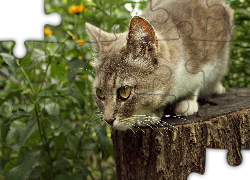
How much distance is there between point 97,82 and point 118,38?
586mm

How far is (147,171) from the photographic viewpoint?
8.95 ft

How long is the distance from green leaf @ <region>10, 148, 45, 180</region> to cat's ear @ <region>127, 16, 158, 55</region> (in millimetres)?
1709

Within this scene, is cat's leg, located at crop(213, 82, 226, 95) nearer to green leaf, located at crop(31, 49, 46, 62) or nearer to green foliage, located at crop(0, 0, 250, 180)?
green foliage, located at crop(0, 0, 250, 180)

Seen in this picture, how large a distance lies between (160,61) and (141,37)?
34 cm

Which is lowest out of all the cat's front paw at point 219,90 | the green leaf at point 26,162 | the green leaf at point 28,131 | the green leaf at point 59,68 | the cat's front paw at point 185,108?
the green leaf at point 26,162

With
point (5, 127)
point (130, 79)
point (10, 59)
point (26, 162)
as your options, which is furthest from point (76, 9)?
point (26, 162)

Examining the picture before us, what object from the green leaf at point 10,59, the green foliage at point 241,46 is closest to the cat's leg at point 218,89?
the green foliage at point 241,46

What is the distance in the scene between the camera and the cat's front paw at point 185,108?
288cm

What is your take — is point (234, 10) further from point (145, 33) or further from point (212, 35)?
point (145, 33)

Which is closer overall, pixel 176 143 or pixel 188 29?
pixel 176 143

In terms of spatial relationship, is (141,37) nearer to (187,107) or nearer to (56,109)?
(187,107)

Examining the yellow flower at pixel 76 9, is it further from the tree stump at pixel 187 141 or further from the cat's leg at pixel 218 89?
the cat's leg at pixel 218 89

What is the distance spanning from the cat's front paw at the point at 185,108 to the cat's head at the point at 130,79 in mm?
485

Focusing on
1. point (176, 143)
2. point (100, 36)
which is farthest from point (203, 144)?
point (100, 36)
